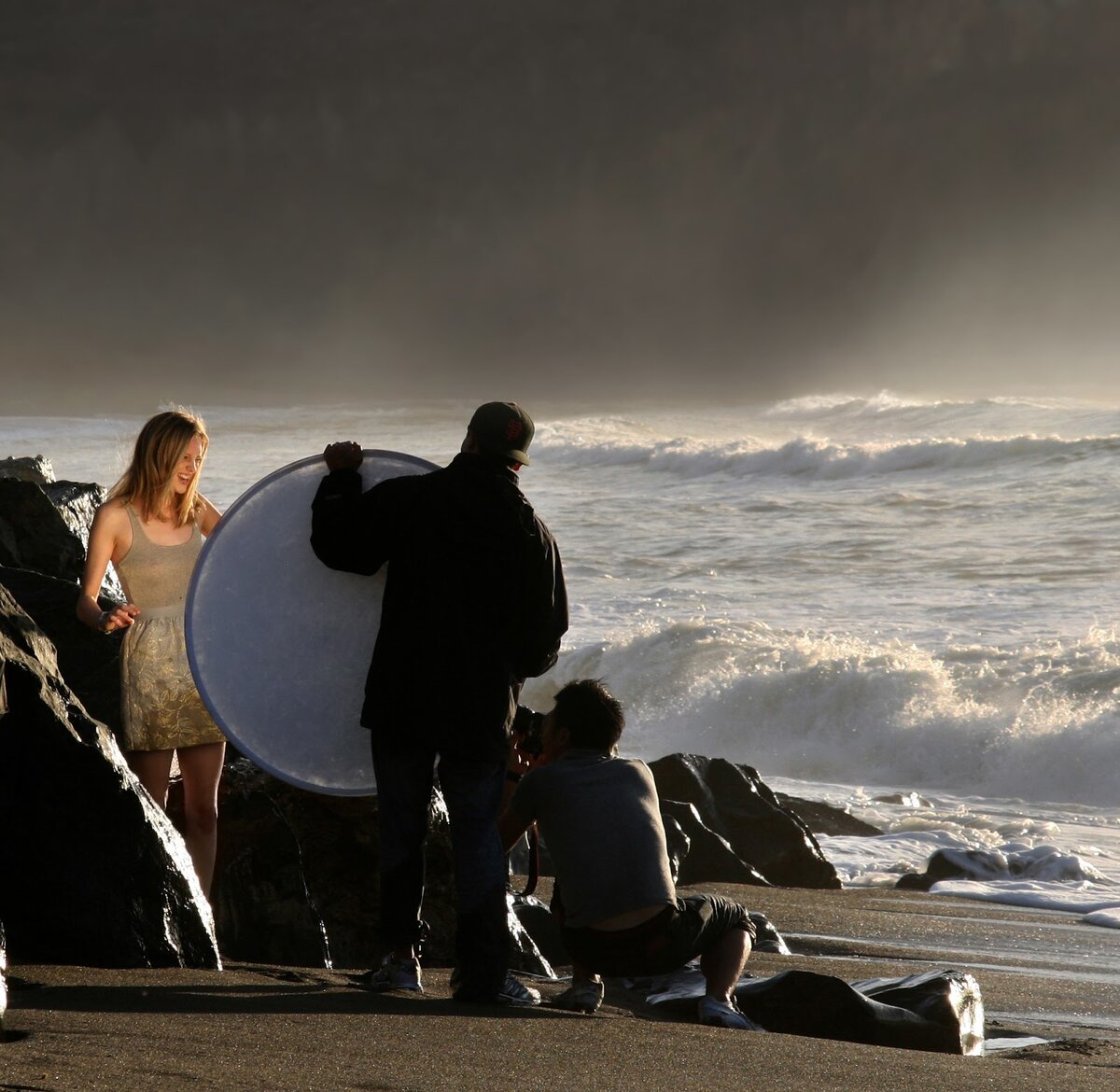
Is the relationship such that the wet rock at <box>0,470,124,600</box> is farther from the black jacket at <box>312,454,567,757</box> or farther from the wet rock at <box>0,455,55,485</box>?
the black jacket at <box>312,454,567,757</box>

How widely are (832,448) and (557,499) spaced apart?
252 inches

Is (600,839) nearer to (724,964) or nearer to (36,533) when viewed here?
(724,964)

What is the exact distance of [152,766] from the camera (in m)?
4.03

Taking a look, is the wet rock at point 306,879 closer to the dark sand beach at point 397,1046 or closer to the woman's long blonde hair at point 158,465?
the dark sand beach at point 397,1046

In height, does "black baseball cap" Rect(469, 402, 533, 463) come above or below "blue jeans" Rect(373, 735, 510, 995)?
above

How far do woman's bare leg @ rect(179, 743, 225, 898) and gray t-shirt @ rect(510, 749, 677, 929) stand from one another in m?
0.93

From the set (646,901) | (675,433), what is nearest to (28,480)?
(646,901)

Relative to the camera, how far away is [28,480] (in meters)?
6.26

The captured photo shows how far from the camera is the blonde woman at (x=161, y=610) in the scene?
13.1ft

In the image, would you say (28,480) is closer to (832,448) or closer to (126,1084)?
(126,1084)

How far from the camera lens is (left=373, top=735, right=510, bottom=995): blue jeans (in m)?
3.57

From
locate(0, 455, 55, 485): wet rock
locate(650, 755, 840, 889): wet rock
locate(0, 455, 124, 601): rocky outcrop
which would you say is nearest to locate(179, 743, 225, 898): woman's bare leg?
locate(0, 455, 124, 601): rocky outcrop

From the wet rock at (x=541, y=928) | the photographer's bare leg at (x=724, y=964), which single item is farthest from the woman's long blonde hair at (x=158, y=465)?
the photographer's bare leg at (x=724, y=964)

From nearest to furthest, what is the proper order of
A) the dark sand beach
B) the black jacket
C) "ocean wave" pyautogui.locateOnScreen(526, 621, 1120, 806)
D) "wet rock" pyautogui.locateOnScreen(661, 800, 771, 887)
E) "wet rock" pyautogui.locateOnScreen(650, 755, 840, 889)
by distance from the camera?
the dark sand beach < the black jacket < "wet rock" pyautogui.locateOnScreen(661, 800, 771, 887) < "wet rock" pyautogui.locateOnScreen(650, 755, 840, 889) < "ocean wave" pyautogui.locateOnScreen(526, 621, 1120, 806)
